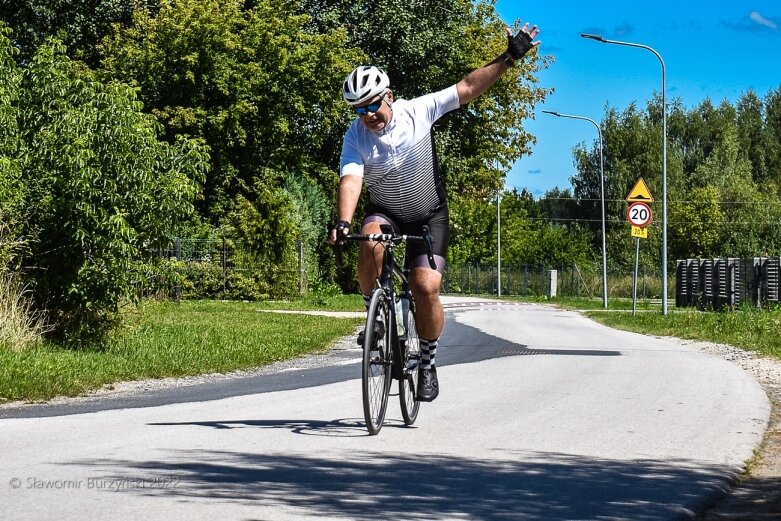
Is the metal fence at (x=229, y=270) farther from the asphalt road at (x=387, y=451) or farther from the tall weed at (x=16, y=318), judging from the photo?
A: the asphalt road at (x=387, y=451)

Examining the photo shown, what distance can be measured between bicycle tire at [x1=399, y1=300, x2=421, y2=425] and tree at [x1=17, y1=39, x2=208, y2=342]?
6330 mm

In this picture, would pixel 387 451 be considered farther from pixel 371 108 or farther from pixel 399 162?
pixel 371 108

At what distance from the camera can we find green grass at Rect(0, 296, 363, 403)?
1107 cm

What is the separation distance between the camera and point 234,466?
6.37m

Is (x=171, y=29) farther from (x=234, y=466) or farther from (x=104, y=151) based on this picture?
(x=234, y=466)

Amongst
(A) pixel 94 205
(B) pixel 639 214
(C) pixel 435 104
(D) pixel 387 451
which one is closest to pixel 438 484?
Answer: (D) pixel 387 451

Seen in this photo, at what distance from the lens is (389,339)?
26.0ft

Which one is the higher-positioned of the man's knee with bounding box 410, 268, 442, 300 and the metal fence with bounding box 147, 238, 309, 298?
the metal fence with bounding box 147, 238, 309, 298

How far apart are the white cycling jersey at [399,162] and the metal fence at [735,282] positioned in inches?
1026

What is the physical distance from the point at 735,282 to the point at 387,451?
101ft

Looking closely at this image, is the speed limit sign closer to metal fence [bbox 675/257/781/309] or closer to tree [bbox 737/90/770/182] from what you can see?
metal fence [bbox 675/257/781/309]

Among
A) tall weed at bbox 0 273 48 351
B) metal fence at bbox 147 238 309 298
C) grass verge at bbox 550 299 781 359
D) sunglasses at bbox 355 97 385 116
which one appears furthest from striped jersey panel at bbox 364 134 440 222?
metal fence at bbox 147 238 309 298

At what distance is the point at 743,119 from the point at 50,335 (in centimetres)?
8577

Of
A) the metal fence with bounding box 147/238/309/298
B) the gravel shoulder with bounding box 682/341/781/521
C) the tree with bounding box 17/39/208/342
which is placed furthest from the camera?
the metal fence with bounding box 147/238/309/298
